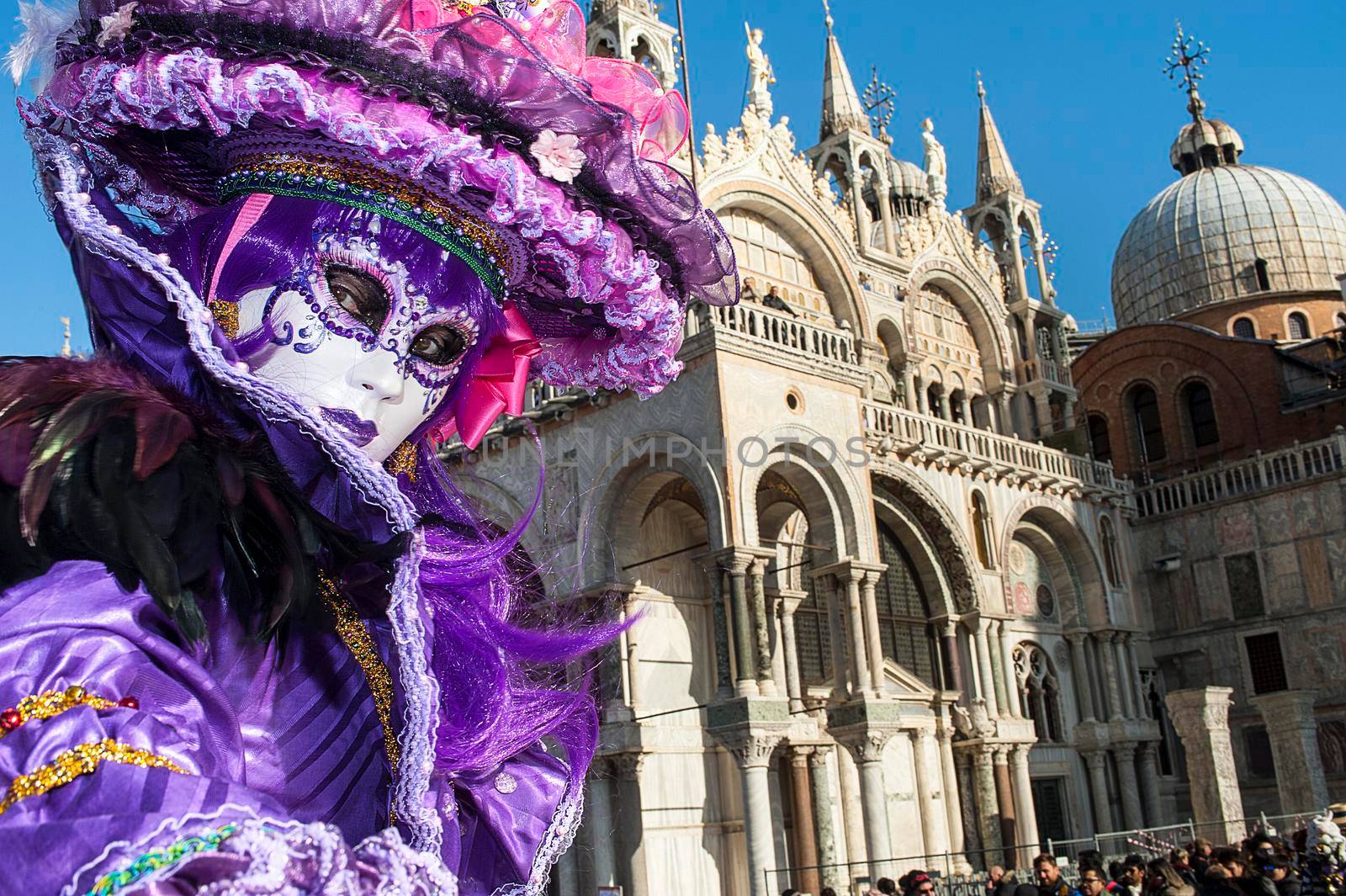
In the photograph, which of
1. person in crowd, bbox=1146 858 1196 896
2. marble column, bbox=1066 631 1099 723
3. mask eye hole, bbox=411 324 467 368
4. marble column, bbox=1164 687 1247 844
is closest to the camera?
mask eye hole, bbox=411 324 467 368

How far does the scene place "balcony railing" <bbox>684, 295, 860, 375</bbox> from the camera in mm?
13656

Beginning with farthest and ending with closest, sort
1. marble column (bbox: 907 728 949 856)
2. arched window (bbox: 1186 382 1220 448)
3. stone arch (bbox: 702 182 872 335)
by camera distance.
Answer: arched window (bbox: 1186 382 1220 448) → stone arch (bbox: 702 182 872 335) → marble column (bbox: 907 728 949 856)

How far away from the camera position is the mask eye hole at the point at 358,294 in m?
1.79

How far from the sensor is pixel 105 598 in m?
1.33

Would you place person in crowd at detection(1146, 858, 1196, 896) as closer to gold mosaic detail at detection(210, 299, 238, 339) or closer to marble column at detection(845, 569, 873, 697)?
marble column at detection(845, 569, 873, 697)

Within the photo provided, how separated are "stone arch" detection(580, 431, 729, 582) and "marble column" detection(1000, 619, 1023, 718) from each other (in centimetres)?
543

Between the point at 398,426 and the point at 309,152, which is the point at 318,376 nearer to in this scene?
the point at 398,426

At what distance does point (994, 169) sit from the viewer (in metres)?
22.6

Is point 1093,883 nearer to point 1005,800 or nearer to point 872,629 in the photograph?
point 872,629

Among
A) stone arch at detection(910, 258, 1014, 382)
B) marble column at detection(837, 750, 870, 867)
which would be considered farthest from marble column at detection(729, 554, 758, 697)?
stone arch at detection(910, 258, 1014, 382)

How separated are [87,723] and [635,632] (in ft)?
42.6

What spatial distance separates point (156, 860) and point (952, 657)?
16.3m

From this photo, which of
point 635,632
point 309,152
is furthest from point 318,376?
point 635,632

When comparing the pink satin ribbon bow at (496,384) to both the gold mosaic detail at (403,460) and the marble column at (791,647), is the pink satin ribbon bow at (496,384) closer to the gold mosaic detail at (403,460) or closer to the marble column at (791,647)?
the gold mosaic detail at (403,460)
